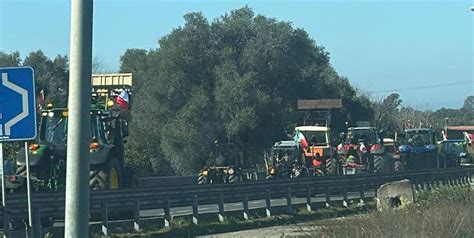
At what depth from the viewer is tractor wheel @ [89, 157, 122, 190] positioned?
22.7 meters

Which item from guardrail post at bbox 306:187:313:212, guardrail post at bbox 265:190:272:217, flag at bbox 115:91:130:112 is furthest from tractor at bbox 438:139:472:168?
flag at bbox 115:91:130:112

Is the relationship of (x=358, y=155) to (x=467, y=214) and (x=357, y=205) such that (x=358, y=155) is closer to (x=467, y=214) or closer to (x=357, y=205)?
(x=357, y=205)

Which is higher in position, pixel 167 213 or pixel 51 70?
pixel 51 70

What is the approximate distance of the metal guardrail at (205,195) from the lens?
61.4 feet

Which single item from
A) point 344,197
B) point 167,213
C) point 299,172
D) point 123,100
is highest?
point 123,100

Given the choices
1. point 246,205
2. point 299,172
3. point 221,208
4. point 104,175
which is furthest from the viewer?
point 299,172

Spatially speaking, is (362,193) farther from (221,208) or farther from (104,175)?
(104,175)

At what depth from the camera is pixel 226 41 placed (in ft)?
187

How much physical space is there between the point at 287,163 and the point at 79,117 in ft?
115

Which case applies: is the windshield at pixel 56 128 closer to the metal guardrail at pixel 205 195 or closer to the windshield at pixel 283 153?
the metal guardrail at pixel 205 195

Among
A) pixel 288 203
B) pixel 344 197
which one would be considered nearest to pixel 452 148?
pixel 344 197

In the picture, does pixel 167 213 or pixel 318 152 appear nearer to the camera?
pixel 167 213

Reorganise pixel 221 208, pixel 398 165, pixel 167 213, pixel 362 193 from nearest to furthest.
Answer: pixel 167 213
pixel 221 208
pixel 362 193
pixel 398 165

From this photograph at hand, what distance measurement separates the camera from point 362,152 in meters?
46.8
